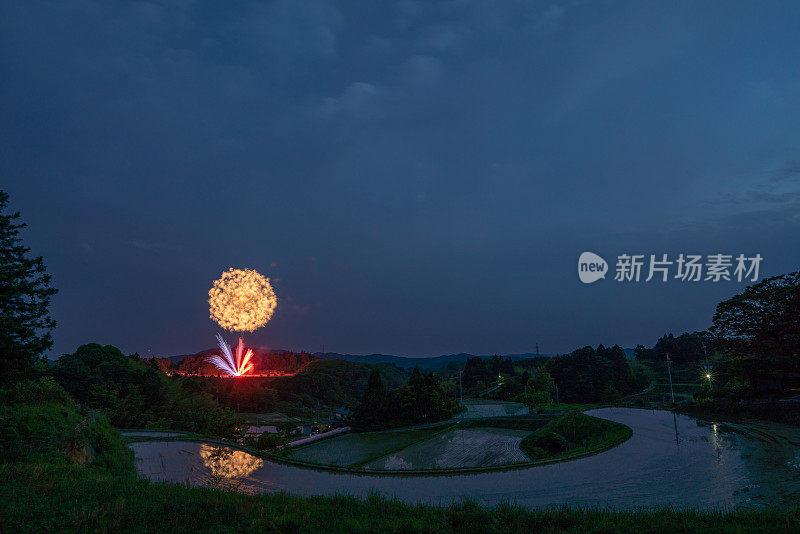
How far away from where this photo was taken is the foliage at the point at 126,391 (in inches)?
1903

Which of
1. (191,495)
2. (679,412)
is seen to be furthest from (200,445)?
(679,412)

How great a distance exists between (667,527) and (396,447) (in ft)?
93.8

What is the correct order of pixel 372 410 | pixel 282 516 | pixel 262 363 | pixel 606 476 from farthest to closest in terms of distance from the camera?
1. pixel 262 363
2. pixel 372 410
3. pixel 606 476
4. pixel 282 516

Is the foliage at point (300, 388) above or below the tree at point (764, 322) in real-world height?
below

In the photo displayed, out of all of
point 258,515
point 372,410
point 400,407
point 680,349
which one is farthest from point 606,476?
point 680,349

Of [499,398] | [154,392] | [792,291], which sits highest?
[792,291]

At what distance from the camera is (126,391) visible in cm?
5294

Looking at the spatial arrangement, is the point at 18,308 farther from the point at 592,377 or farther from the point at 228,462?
the point at 592,377

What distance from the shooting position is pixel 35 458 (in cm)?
1917

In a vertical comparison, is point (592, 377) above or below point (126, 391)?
below

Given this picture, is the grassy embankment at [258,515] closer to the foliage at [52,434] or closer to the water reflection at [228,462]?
the foliage at [52,434]

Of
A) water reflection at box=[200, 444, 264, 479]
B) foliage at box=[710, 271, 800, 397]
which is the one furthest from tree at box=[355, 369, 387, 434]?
foliage at box=[710, 271, 800, 397]

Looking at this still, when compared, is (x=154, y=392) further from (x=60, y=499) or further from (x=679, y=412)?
(x=679, y=412)

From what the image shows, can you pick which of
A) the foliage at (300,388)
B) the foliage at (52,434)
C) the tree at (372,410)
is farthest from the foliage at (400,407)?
the foliage at (52,434)
